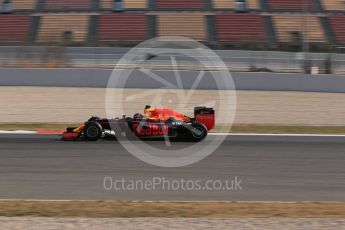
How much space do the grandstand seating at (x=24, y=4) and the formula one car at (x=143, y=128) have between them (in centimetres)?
4127

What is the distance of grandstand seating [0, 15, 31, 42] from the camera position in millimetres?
46094

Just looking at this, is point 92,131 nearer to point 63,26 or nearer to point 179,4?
point 63,26

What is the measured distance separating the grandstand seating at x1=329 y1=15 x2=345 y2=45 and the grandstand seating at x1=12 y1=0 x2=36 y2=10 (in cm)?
2664

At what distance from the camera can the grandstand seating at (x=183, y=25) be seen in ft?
155

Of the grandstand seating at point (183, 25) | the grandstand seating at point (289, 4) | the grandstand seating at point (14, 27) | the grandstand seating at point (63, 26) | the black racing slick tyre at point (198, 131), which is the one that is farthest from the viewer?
the grandstand seating at point (289, 4)

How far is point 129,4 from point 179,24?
6.35 metres

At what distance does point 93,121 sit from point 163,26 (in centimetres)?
3604

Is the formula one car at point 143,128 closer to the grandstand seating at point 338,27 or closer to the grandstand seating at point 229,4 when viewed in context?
the grandstand seating at point 338,27

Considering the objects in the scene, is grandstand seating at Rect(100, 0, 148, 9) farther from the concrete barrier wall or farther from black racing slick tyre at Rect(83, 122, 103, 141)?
black racing slick tyre at Rect(83, 122, 103, 141)

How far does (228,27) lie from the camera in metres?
48.8

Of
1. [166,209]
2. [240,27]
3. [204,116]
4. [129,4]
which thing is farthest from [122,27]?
[166,209]

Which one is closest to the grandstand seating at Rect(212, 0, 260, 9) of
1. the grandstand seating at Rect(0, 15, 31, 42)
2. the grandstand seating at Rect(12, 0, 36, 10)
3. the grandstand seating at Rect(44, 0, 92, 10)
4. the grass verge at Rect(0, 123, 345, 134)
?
the grandstand seating at Rect(44, 0, 92, 10)

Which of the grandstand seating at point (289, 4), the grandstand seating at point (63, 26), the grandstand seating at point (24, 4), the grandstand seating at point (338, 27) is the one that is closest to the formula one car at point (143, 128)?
the grandstand seating at point (63, 26)

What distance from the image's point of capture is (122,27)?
4850 centimetres
